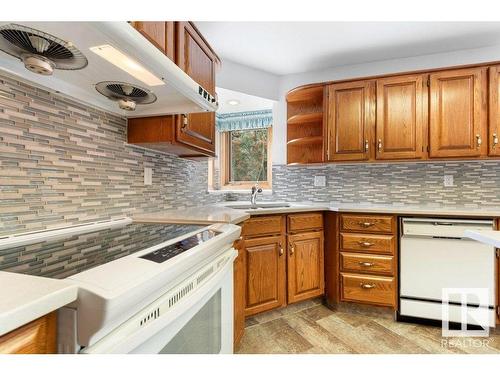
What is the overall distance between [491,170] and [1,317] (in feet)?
10.1

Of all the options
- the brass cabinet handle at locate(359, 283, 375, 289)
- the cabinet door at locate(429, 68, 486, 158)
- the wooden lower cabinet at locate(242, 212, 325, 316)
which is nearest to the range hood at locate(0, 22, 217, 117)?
the wooden lower cabinet at locate(242, 212, 325, 316)

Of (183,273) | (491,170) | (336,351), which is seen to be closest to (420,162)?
(491,170)

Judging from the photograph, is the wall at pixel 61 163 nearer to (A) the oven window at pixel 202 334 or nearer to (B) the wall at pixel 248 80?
(A) the oven window at pixel 202 334

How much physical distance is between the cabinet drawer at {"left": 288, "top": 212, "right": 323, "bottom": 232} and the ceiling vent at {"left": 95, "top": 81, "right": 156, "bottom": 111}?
134 cm

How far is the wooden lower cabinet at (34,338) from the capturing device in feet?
1.14

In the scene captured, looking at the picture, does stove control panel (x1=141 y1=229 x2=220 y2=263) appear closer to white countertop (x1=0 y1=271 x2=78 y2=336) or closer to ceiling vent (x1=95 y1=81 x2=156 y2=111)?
white countertop (x1=0 y1=271 x2=78 y2=336)

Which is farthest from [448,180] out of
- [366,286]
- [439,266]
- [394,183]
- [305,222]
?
[305,222]

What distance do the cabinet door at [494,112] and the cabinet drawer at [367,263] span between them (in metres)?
1.17

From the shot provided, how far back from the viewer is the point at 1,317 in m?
0.32

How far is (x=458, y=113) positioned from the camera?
6.84 feet

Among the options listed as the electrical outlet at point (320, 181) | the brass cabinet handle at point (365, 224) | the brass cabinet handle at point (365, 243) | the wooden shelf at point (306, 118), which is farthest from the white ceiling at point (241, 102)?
the brass cabinet handle at point (365, 243)

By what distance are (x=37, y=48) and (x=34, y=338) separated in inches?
33.3

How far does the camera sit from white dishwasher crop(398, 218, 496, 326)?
71.5 inches

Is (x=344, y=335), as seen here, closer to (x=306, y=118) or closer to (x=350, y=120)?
(x=350, y=120)
